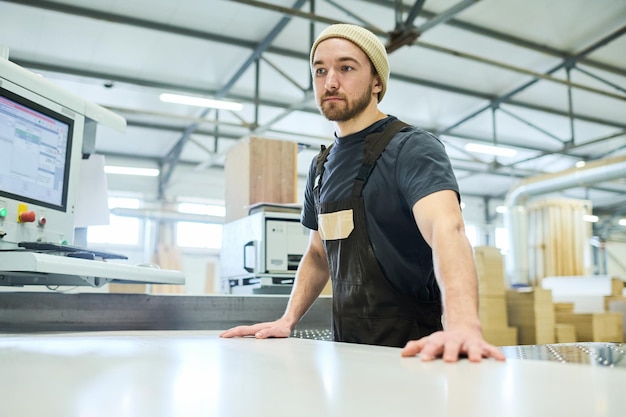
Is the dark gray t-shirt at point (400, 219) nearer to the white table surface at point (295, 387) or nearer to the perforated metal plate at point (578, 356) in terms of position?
the perforated metal plate at point (578, 356)

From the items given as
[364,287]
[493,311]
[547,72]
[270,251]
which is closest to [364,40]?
[364,287]

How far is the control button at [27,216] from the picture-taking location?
1.55 meters

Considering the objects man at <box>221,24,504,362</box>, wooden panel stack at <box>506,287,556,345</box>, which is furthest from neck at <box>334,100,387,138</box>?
wooden panel stack at <box>506,287,556,345</box>

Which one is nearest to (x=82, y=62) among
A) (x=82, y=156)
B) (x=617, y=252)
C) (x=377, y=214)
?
(x=82, y=156)

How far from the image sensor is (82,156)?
6.48 ft

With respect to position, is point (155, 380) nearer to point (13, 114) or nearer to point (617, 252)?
point (13, 114)

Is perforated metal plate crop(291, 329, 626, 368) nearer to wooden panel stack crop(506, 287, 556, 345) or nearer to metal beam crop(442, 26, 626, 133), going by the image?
wooden panel stack crop(506, 287, 556, 345)

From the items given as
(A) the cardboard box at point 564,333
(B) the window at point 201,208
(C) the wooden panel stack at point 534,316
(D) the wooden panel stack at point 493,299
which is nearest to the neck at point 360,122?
(D) the wooden panel stack at point 493,299

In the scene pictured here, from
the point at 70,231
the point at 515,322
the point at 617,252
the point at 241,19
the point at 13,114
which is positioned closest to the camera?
the point at 13,114

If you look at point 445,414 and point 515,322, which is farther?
point 515,322

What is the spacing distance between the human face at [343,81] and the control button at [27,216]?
86cm

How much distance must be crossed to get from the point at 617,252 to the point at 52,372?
57.7ft

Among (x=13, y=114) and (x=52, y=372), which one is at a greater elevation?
(x=13, y=114)

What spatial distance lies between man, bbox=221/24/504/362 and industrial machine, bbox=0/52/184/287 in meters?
0.43
